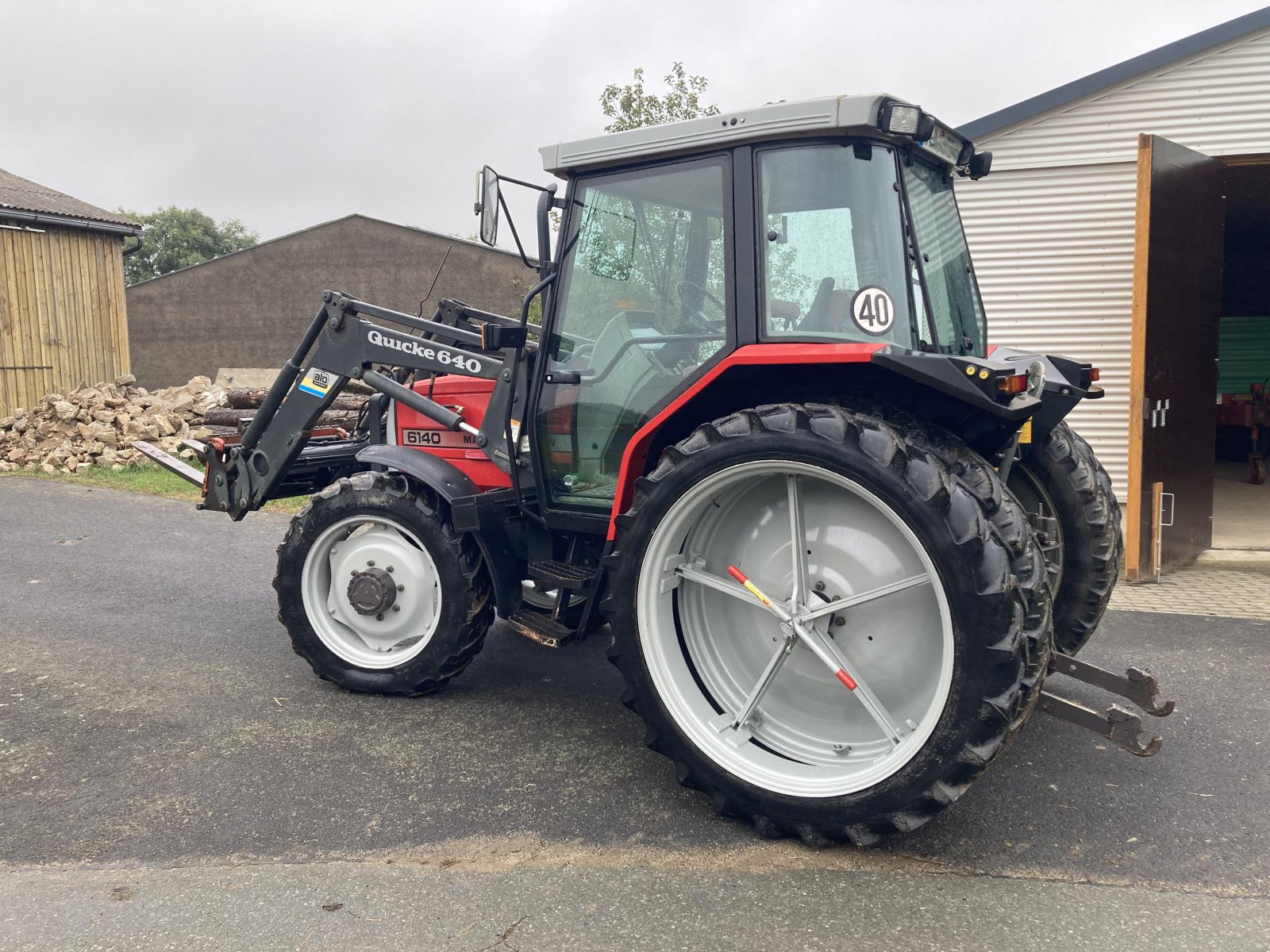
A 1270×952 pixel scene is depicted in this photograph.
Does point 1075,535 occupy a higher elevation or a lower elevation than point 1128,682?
higher

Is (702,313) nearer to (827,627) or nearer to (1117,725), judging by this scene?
(827,627)

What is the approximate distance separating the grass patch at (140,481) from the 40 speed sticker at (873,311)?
7.93 meters

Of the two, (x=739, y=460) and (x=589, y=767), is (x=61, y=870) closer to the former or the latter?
(x=589, y=767)

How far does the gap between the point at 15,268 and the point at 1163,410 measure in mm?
16365

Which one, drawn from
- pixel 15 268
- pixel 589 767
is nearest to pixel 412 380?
pixel 589 767

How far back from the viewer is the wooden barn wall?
15961 mm

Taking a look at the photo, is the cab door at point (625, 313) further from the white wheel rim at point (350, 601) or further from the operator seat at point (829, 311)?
the white wheel rim at point (350, 601)

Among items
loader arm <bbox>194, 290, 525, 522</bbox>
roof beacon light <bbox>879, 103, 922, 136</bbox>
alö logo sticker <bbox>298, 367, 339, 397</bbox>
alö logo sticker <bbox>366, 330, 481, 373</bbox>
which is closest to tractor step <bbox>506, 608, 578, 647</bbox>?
loader arm <bbox>194, 290, 525, 522</bbox>

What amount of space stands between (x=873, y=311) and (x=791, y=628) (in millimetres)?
1132

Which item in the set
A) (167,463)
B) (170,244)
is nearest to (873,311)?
(167,463)

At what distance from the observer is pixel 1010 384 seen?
10.6ft

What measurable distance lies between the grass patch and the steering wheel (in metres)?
7.26

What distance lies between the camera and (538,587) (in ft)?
15.1

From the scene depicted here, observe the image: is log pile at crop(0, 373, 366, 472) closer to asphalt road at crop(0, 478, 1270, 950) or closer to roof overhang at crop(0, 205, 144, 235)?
roof overhang at crop(0, 205, 144, 235)
